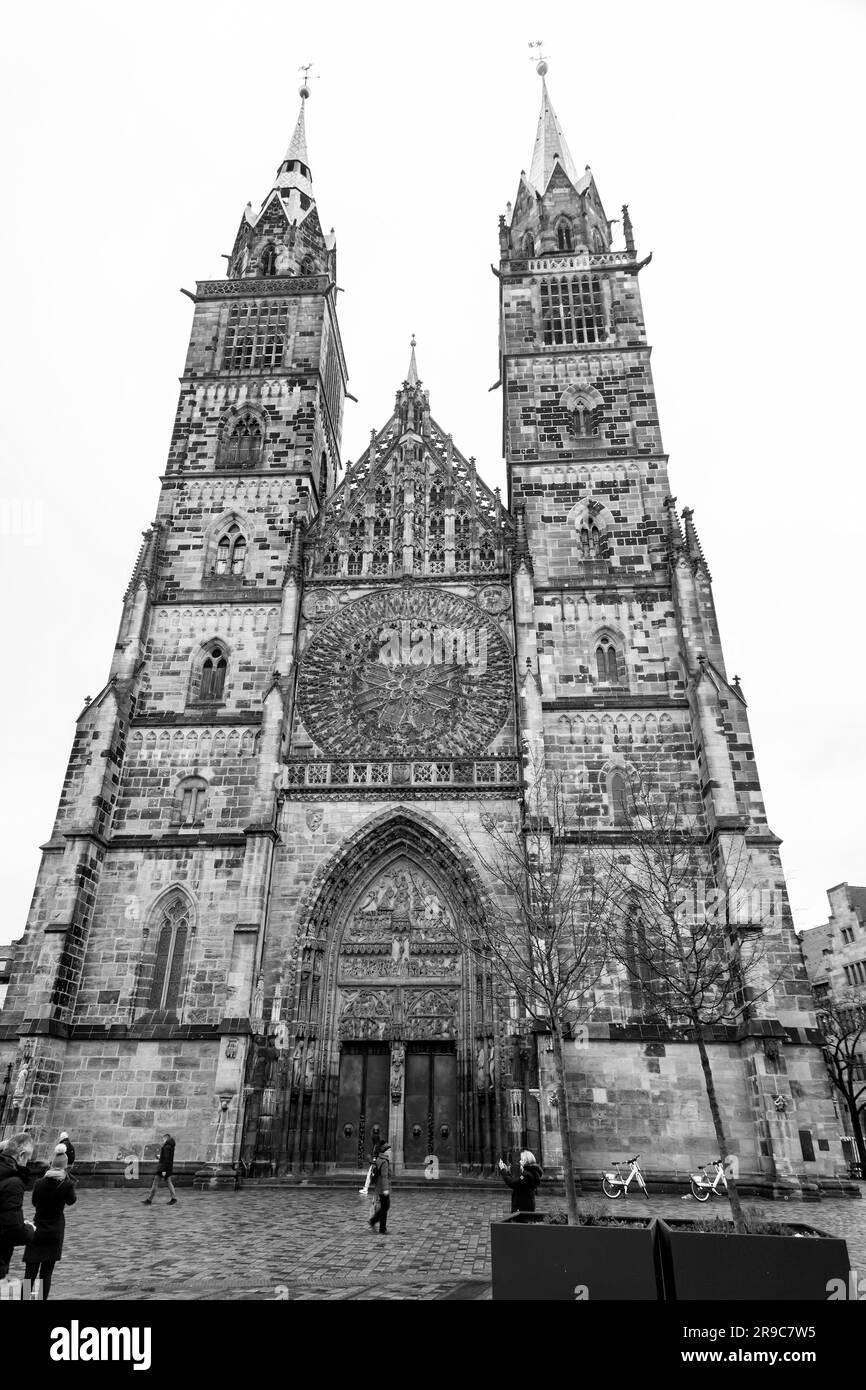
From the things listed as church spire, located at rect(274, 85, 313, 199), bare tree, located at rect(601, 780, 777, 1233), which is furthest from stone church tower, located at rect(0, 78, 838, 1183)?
church spire, located at rect(274, 85, 313, 199)

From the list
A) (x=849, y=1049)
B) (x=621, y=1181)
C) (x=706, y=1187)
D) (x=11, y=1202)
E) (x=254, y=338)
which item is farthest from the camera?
(x=849, y=1049)

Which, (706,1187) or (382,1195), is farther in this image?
(706,1187)

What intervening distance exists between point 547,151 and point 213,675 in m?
28.8

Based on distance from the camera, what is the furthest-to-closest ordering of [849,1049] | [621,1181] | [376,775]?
1. [849,1049]
2. [376,775]
3. [621,1181]

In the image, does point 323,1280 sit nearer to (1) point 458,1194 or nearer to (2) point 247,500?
(1) point 458,1194

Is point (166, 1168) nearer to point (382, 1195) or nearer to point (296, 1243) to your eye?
point (296, 1243)

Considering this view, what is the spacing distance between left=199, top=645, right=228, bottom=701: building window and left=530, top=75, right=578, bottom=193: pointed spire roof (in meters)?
24.8

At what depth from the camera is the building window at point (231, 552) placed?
27062mm

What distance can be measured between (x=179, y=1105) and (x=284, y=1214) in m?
6.47

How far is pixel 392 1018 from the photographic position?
2089 centimetres

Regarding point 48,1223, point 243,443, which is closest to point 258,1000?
point 48,1223

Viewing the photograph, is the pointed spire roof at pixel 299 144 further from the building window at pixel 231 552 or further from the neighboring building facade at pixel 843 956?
the neighboring building facade at pixel 843 956

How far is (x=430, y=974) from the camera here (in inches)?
837

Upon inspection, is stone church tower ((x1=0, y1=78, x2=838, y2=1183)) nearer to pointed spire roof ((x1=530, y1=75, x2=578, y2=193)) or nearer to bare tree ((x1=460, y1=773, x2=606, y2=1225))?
bare tree ((x1=460, y1=773, x2=606, y2=1225))
